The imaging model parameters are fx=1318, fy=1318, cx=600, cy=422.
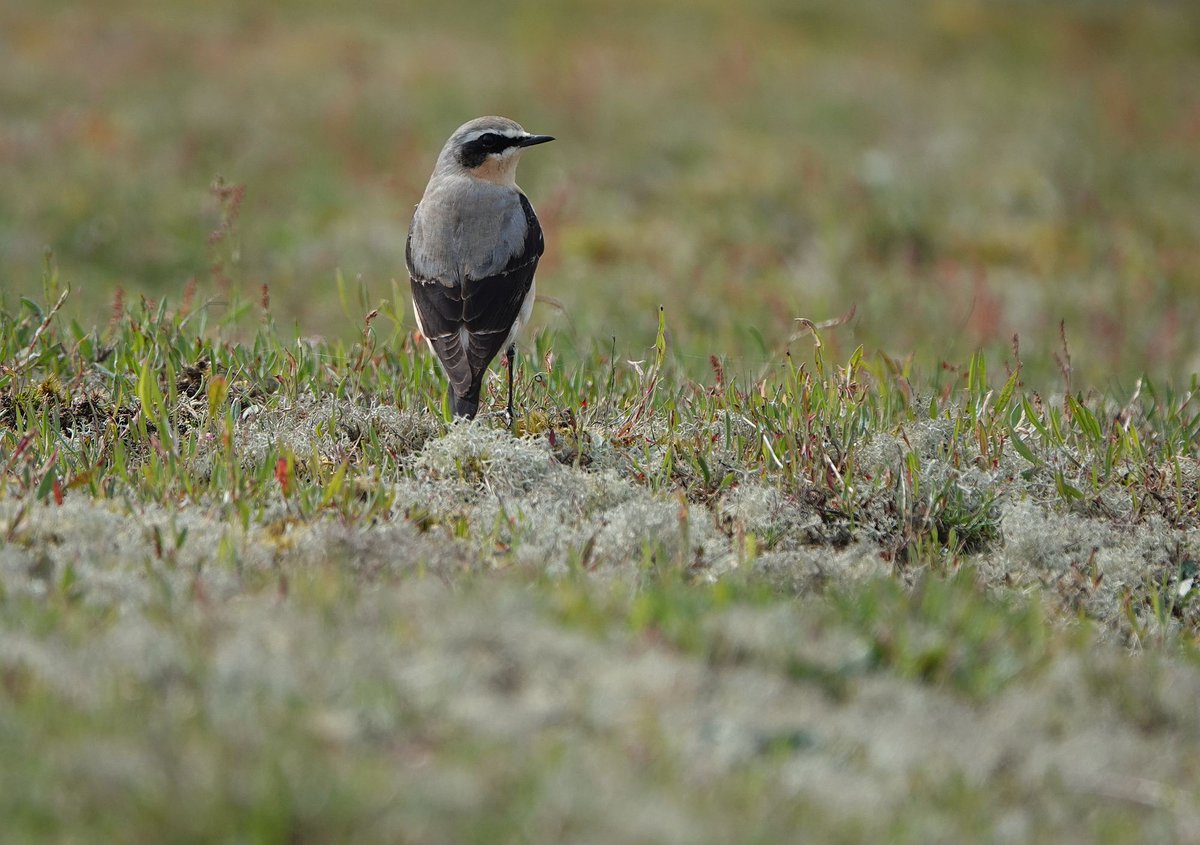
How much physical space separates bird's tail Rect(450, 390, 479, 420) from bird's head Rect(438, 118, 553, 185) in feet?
6.39

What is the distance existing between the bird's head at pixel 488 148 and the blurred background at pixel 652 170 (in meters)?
1.18

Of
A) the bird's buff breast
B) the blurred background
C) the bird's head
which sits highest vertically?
the bird's head

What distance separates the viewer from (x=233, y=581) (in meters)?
4.32

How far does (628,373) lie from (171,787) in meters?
4.22

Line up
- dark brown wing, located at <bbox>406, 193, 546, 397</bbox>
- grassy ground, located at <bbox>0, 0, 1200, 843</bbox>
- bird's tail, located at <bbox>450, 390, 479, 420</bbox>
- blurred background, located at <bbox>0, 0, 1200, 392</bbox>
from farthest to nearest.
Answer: blurred background, located at <bbox>0, 0, 1200, 392</bbox>
dark brown wing, located at <bbox>406, 193, 546, 397</bbox>
bird's tail, located at <bbox>450, 390, 479, 420</bbox>
grassy ground, located at <bbox>0, 0, 1200, 843</bbox>

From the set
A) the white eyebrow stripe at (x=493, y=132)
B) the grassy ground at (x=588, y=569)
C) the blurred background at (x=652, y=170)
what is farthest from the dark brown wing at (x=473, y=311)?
the blurred background at (x=652, y=170)

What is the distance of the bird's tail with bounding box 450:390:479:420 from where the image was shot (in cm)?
610

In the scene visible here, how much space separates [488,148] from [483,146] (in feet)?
0.11

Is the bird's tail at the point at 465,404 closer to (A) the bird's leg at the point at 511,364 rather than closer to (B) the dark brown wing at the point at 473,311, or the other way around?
(B) the dark brown wing at the point at 473,311

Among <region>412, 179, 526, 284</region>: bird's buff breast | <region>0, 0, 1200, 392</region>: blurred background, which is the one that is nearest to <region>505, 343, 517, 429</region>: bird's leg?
<region>412, 179, 526, 284</region>: bird's buff breast

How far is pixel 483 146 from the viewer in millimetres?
7629

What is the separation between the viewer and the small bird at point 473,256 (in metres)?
6.43

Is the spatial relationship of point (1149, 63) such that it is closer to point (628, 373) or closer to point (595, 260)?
point (595, 260)

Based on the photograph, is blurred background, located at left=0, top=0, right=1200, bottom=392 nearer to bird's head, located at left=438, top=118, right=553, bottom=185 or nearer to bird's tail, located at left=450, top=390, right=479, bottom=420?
bird's head, located at left=438, top=118, right=553, bottom=185
